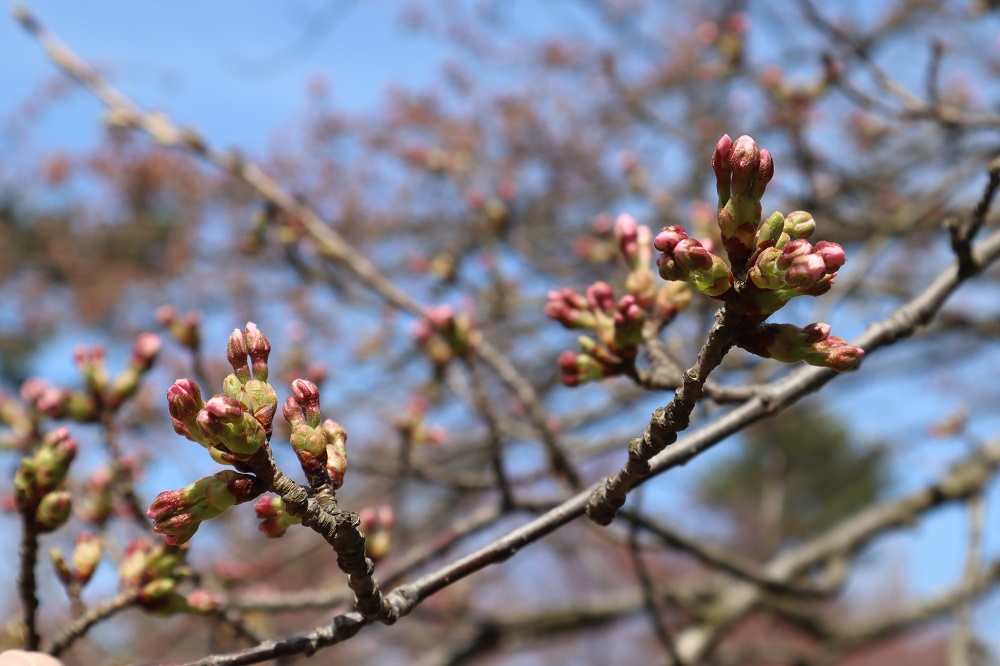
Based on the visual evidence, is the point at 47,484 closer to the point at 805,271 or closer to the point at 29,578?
the point at 29,578

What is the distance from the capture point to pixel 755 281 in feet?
2.82

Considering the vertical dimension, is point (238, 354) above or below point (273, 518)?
above

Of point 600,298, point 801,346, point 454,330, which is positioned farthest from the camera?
point 454,330

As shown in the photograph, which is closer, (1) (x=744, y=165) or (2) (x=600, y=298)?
(1) (x=744, y=165)

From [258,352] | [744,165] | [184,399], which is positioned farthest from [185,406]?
[744,165]

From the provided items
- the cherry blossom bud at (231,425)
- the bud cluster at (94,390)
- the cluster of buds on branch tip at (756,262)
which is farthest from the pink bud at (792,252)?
the bud cluster at (94,390)

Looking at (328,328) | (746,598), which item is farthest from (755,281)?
(328,328)

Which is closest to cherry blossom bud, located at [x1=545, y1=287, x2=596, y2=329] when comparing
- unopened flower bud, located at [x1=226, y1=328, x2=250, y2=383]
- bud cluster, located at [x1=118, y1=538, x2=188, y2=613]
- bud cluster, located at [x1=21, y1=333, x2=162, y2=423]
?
unopened flower bud, located at [x1=226, y1=328, x2=250, y2=383]

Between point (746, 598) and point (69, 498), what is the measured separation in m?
Answer: 3.22

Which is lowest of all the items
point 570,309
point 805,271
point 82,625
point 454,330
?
point 805,271

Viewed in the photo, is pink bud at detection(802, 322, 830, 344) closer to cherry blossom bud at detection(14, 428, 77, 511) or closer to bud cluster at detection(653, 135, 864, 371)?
bud cluster at detection(653, 135, 864, 371)

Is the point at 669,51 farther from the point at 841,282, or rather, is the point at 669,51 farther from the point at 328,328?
the point at 841,282

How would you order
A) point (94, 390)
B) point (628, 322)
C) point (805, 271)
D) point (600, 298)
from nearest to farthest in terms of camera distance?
point (805, 271)
point (628, 322)
point (600, 298)
point (94, 390)

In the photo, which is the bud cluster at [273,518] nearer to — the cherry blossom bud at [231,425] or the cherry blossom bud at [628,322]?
the cherry blossom bud at [231,425]
